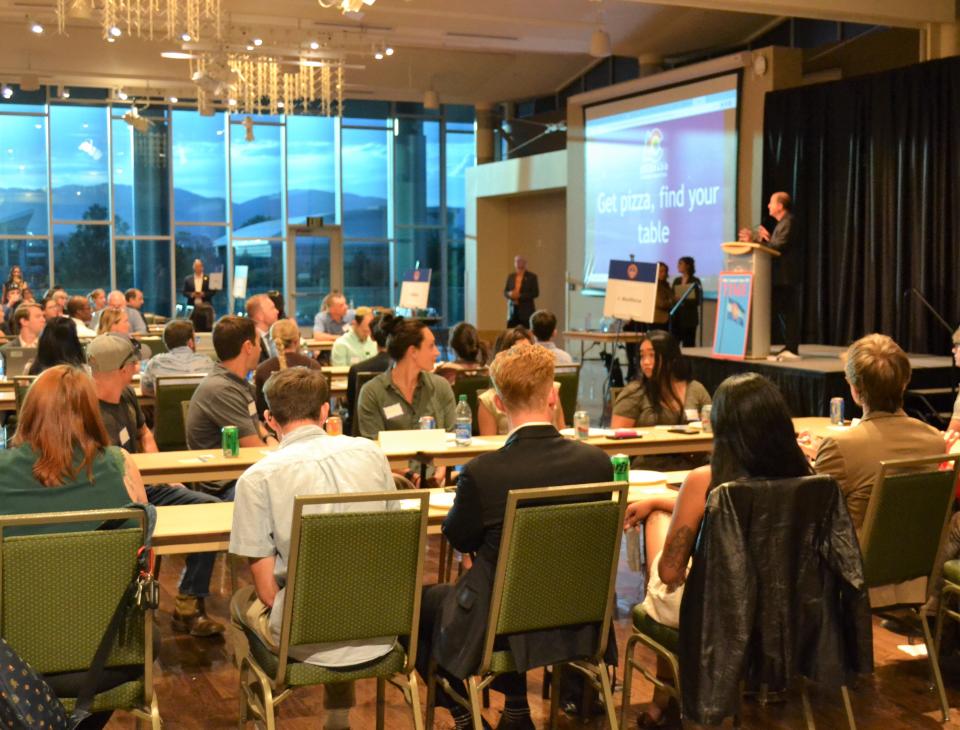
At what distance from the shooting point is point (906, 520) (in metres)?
3.71

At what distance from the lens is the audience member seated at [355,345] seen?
9.37 metres

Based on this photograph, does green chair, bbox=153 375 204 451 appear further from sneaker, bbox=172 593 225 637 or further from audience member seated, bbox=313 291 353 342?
audience member seated, bbox=313 291 353 342

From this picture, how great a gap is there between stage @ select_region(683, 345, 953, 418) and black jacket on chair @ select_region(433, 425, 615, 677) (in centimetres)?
550

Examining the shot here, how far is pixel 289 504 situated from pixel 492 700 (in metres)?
1.45

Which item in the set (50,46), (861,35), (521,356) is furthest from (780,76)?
(521,356)

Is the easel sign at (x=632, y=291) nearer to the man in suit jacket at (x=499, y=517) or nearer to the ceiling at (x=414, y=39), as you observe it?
the ceiling at (x=414, y=39)

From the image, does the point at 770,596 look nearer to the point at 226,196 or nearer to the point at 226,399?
the point at 226,399

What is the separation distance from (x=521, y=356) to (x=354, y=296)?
18.5 metres

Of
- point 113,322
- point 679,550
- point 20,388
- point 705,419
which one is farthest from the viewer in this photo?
point 113,322

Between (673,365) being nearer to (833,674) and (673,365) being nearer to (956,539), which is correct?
(956,539)

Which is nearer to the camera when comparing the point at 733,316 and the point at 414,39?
the point at 733,316

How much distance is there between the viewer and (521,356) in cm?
355

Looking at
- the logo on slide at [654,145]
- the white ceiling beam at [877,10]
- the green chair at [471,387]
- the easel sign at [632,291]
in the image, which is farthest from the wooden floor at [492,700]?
the logo on slide at [654,145]

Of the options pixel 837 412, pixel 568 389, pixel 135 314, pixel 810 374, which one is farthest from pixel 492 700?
pixel 135 314
